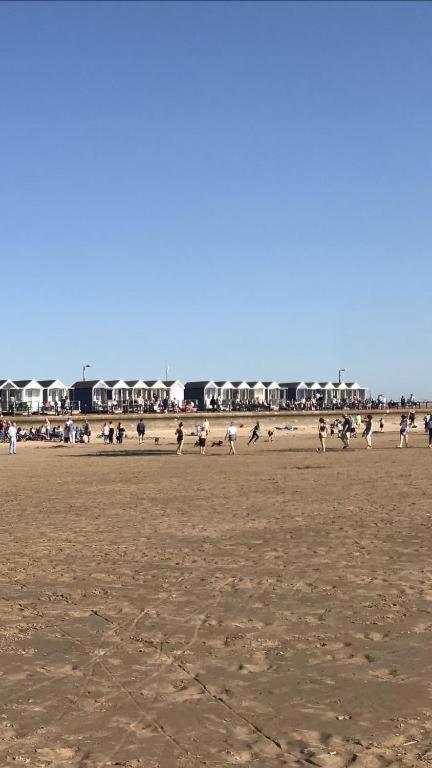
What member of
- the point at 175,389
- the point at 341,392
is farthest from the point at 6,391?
the point at 341,392

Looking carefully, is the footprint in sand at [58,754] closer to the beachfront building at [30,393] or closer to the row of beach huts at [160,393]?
the row of beach huts at [160,393]

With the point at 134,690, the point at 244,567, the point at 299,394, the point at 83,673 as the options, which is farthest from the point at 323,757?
the point at 299,394

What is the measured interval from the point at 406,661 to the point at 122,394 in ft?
337

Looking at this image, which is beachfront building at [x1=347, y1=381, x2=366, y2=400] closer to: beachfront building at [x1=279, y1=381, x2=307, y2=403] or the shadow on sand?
beachfront building at [x1=279, y1=381, x2=307, y2=403]

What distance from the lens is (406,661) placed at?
6.08 meters

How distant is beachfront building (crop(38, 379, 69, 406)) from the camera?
327ft

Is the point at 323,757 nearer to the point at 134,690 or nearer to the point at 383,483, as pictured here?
the point at 134,690

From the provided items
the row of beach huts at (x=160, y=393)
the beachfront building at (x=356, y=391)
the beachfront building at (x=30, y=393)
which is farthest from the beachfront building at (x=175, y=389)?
the beachfront building at (x=356, y=391)

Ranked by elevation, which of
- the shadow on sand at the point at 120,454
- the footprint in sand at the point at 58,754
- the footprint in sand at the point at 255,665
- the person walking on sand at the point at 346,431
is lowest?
the shadow on sand at the point at 120,454

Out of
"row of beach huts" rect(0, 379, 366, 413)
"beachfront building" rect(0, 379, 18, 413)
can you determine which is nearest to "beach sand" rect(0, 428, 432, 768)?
"row of beach huts" rect(0, 379, 366, 413)

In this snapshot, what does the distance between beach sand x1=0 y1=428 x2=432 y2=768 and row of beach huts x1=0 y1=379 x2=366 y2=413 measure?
71.0 metres

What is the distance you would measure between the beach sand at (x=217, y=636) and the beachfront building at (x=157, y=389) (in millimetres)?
96830

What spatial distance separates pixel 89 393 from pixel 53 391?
18.7ft

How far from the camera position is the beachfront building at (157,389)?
112062 millimetres
